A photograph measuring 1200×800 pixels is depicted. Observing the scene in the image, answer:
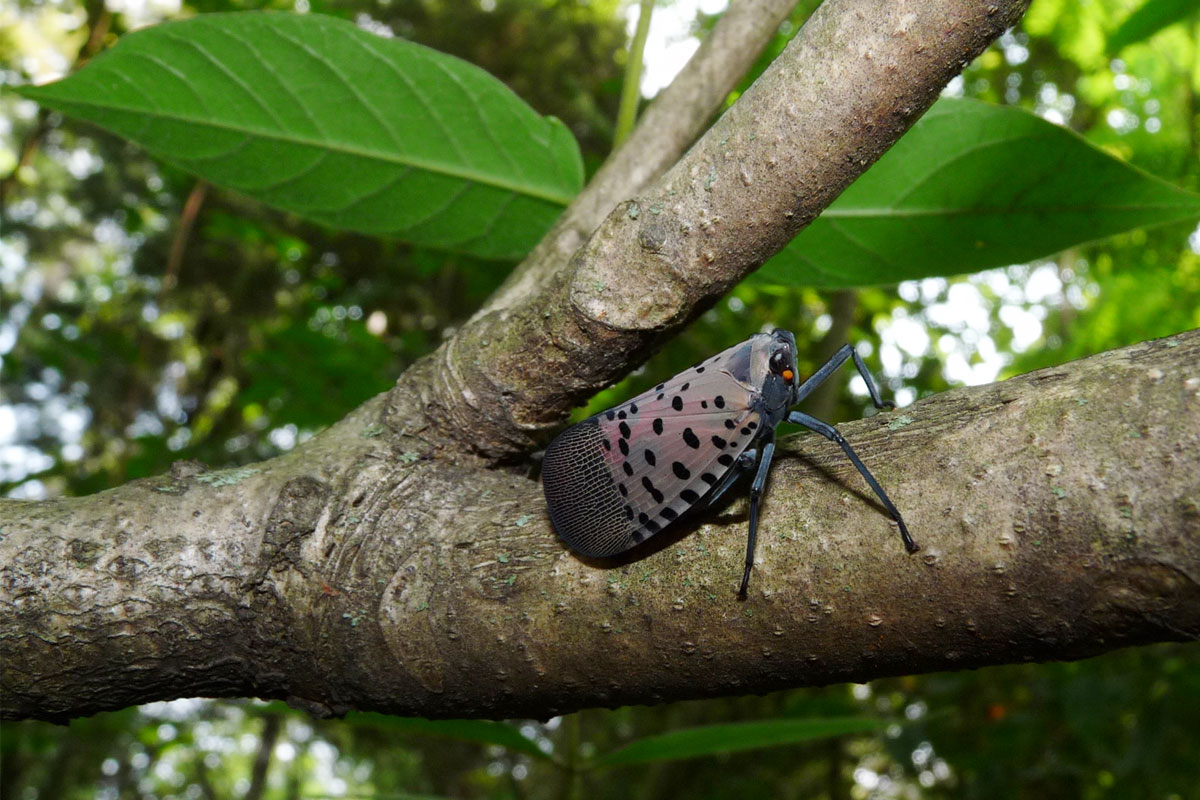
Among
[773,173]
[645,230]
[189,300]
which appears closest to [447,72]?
[645,230]

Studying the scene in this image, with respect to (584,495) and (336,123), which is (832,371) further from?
(336,123)

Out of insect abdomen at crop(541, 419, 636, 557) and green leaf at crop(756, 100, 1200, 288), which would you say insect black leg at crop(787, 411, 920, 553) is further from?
green leaf at crop(756, 100, 1200, 288)

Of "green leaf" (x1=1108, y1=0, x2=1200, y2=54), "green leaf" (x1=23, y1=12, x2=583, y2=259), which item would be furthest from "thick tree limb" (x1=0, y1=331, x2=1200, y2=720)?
"green leaf" (x1=1108, y1=0, x2=1200, y2=54)

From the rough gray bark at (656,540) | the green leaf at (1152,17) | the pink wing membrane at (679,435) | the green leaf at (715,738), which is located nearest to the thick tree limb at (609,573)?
the rough gray bark at (656,540)

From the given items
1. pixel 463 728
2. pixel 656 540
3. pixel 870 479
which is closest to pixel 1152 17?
pixel 870 479

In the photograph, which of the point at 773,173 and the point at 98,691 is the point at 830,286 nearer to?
the point at 773,173

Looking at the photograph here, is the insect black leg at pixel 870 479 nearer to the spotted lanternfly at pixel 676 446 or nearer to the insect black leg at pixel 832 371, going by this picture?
the spotted lanternfly at pixel 676 446
